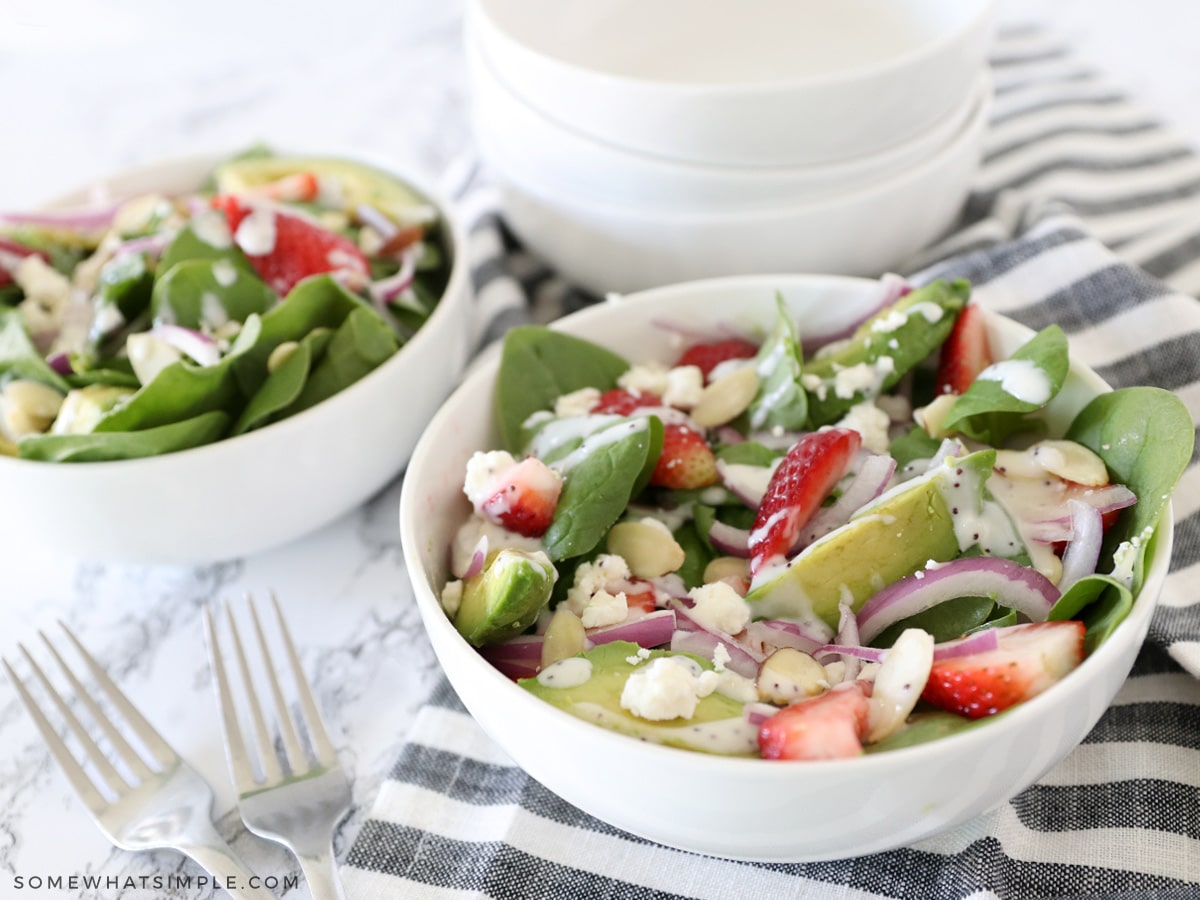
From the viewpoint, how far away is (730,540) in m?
1.09

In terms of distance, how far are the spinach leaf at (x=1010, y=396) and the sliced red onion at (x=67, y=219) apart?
1.12 metres

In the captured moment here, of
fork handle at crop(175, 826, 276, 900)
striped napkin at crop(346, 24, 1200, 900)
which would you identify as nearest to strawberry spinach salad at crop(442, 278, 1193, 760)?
striped napkin at crop(346, 24, 1200, 900)

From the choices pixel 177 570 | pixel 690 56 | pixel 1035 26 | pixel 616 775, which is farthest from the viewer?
pixel 1035 26

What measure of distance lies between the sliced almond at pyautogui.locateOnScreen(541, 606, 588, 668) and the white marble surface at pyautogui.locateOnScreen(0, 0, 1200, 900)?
0.86 feet

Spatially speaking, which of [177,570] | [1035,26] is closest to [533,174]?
[177,570]

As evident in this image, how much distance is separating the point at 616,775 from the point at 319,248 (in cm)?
79

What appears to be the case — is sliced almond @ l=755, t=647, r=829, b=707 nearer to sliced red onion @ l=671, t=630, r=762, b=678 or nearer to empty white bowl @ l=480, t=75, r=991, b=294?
sliced red onion @ l=671, t=630, r=762, b=678

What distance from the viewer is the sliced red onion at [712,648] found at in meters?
0.95

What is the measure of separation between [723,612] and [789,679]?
98 mm

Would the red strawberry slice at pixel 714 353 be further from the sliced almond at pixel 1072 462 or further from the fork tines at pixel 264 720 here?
the fork tines at pixel 264 720

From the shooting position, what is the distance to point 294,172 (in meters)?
1.54

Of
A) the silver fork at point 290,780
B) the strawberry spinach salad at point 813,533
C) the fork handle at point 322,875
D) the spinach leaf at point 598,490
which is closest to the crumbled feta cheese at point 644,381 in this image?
the strawberry spinach salad at point 813,533

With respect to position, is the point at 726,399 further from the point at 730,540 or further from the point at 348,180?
the point at 348,180

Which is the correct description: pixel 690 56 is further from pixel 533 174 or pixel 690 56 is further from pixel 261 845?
pixel 261 845
